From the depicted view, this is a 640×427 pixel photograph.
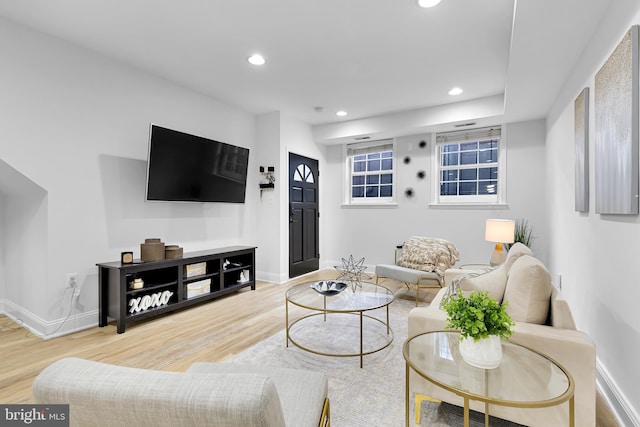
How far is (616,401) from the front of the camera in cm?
179

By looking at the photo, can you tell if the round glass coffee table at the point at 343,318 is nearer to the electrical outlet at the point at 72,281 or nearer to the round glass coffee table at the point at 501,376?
the round glass coffee table at the point at 501,376

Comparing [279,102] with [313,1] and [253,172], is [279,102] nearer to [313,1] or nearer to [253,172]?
[253,172]

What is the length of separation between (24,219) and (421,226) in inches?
196

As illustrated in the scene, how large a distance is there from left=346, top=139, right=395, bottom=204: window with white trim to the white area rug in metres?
2.68

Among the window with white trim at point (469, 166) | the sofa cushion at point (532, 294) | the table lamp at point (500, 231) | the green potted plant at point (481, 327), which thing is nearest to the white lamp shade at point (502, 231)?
the table lamp at point (500, 231)

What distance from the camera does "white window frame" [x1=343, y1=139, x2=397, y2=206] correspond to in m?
5.55

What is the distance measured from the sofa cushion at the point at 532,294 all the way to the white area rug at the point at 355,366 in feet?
1.97

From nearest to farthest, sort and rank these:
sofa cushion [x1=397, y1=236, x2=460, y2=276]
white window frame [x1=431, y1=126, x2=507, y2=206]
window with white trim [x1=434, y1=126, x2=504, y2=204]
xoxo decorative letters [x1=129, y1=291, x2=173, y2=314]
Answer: xoxo decorative letters [x1=129, y1=291, x2=173, y2=314], sofa cushion [x1=397, y1=236, x2=460, y2=276], white window frame [x1=431, y1=126, x2=507, y2=206], window with white trim [x1=434, y1=126, x2=504, y2=204]

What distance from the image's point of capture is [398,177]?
550cm

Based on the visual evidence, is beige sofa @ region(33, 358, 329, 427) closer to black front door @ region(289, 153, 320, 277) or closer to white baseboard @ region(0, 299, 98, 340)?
white baseboard @ region(0, 299, 98, 340)

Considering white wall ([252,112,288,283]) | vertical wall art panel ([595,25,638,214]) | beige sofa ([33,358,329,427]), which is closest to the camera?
beige sofa ([33,358,329,427])

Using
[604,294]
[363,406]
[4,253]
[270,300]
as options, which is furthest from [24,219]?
[604,294]

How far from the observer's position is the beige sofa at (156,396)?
625 mm

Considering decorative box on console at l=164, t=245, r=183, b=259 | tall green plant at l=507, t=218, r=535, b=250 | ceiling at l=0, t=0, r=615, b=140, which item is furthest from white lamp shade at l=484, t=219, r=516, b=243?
decorative box on console at l=164, t=245, r=183, b=259
